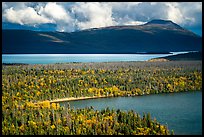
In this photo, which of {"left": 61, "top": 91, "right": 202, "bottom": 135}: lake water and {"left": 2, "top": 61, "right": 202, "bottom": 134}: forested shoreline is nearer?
{"left": 2, "top": 61, "right": 202, "bottom": 134}: forested shoreline

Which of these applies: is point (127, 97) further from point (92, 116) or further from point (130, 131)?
point (130, 131)

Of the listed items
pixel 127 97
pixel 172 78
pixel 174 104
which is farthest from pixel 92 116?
pixel 172 78

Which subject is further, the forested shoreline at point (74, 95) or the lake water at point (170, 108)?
the lake water at point (170, 108)

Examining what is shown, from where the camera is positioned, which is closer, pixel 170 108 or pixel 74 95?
pixel 170 108

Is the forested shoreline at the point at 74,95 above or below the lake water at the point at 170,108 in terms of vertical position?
above

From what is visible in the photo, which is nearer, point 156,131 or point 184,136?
point 184,136

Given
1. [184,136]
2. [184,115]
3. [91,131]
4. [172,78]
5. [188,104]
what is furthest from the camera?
[172,78]

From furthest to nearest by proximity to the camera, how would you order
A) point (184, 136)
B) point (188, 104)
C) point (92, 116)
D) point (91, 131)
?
point (188, 104) < point (92, 116) < point (91, 131) < point (184, 136)

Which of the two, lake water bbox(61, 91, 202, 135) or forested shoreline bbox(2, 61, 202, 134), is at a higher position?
forested shoreline bbox(2, 61, 202, 134)
